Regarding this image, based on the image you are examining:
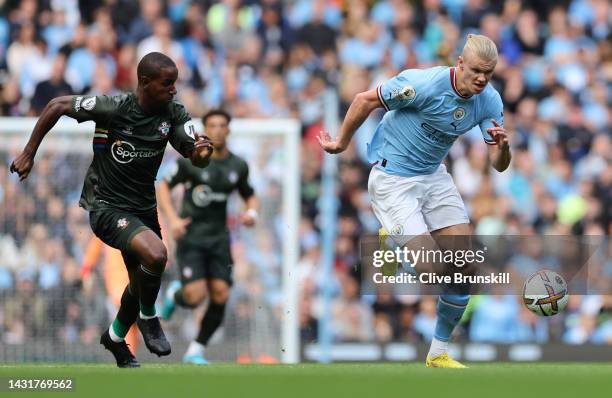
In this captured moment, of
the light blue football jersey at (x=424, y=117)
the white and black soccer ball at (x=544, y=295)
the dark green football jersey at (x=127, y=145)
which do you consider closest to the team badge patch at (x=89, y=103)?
the dark green football jersey at (x=127, y=145)

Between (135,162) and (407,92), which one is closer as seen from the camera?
(135,162)

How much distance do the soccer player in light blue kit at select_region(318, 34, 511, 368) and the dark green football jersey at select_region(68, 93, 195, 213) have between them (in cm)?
121

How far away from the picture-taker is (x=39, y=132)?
1086cm

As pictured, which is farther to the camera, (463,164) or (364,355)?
(463,164)

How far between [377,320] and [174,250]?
10.3ft

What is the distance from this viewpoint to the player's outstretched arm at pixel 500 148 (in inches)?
443

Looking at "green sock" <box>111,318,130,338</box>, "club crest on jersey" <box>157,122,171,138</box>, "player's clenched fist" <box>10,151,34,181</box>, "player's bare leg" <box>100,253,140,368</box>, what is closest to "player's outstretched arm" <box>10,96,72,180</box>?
Answer: "player's clenched fist" <box>10,151,34,181</box>

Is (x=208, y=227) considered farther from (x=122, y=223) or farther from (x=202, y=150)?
(x=202, y=150)

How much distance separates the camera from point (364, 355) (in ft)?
60.7

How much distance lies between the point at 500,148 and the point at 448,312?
145cm

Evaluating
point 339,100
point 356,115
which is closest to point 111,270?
point 339,100

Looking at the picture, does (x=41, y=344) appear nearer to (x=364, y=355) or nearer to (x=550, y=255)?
(x=364, y=355)

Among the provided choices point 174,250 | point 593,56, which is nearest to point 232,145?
point 174,250

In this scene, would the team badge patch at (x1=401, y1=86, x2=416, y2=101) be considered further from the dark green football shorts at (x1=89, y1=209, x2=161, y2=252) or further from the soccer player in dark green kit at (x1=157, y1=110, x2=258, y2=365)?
the soccer player in dark green kit at (x1=157, y1=110, x2=258, y2=365)
